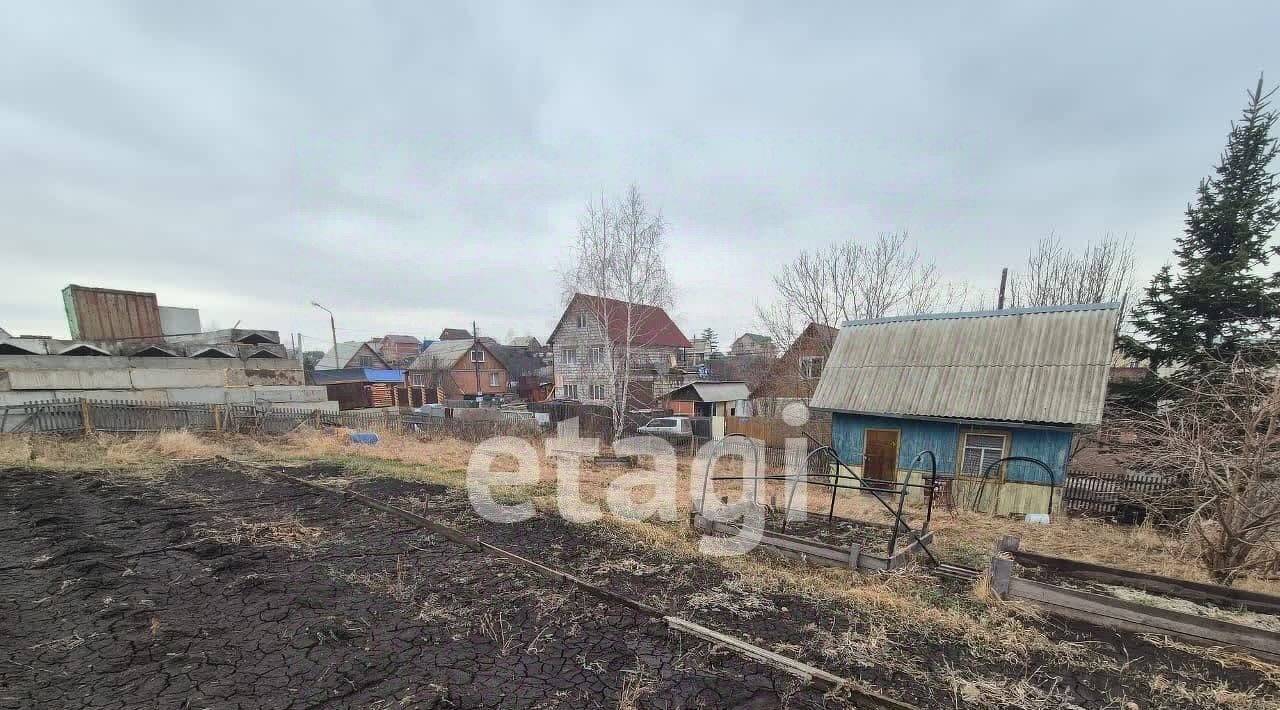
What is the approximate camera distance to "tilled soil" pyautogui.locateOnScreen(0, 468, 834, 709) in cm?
327

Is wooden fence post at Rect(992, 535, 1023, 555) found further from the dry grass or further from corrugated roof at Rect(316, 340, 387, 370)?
corrugated roof at Rect(316, 340, 387, 370)

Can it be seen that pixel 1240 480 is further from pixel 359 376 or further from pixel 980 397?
pixel 359 376

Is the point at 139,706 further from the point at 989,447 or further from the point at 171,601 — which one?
the point at 989,447

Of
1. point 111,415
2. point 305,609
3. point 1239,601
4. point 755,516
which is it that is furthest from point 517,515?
point 111,415

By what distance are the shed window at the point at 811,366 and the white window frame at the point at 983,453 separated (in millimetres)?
11316

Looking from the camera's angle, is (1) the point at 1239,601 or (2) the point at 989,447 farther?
(2) the point at 989,447

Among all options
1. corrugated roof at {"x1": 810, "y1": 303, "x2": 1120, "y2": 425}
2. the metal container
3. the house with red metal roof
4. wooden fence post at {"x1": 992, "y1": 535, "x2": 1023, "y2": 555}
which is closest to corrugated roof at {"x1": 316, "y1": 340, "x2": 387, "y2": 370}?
the metal container

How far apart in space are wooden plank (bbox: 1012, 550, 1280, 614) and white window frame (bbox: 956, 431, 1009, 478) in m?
5.44

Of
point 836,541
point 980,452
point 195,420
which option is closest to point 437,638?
point 836,541

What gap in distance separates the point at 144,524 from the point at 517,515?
5525 mm

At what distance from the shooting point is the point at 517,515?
7766 mm

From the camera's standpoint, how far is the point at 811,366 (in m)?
22.7

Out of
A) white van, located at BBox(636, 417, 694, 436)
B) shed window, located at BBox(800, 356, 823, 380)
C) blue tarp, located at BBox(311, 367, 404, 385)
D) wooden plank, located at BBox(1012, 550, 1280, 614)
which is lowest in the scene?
white van, located at BBox(636, 417, 694, 436)

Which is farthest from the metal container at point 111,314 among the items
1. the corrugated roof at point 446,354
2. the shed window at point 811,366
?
the shed window at point 811,366
